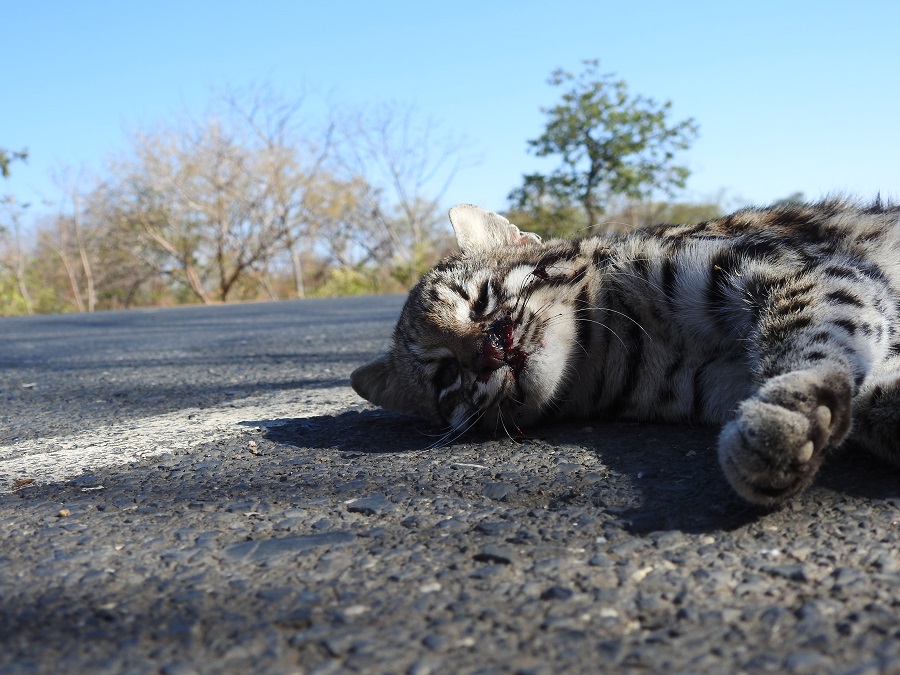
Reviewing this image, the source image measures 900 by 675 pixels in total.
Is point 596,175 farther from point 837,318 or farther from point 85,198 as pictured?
point 837,318

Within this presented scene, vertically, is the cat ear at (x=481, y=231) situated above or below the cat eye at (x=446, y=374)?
above

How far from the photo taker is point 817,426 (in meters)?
1.89

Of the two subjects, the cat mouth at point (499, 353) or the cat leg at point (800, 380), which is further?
the cat mouth at point (499, 353)

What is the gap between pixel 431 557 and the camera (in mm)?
1667

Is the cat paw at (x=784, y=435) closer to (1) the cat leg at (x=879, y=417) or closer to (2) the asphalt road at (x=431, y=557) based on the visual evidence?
(2) the asphalt road at (x=431, y=557)

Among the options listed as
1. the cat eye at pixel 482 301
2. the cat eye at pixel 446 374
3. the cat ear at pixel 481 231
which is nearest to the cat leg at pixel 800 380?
the cat eye at pixel 482 301

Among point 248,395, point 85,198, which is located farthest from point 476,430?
point 85,198

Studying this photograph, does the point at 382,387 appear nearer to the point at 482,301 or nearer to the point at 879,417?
the point at 482,301

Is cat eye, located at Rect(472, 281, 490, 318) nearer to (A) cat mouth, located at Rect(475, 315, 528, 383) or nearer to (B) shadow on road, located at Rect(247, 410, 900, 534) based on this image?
(A) cat mouth, located at Rect(475, 315, 528, 383)

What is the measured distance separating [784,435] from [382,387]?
2029mm

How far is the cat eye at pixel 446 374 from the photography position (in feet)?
10.5

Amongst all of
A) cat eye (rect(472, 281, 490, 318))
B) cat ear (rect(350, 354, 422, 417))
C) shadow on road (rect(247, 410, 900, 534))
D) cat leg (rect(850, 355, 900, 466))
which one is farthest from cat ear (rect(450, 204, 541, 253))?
cat leg (rect(850, 355, 900, 466))

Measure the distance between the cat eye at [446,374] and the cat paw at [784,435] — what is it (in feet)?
4.53

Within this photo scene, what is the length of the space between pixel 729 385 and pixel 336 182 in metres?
27.9
